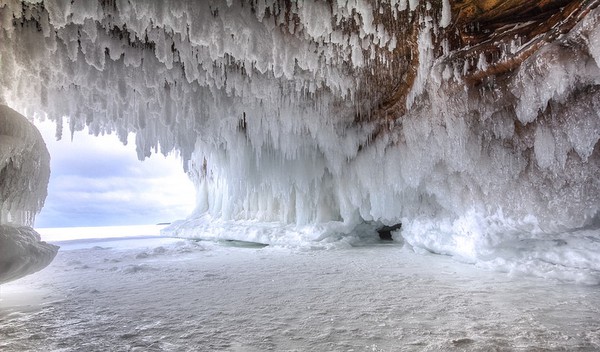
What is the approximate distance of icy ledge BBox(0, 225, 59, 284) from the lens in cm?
306

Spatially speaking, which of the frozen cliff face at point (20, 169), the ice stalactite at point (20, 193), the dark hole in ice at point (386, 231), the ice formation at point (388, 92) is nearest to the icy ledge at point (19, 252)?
the ice stalactite at point (20, 193)

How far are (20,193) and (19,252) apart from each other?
2.54 ft

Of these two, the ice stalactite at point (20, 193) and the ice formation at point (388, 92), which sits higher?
the ice formation at point (388, 92)

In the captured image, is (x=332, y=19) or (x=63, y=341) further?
(x=332, y=19)

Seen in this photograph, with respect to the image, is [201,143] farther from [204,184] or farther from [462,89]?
[462,89]

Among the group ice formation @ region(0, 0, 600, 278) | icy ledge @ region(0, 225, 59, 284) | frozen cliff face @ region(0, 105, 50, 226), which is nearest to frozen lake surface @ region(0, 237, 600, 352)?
icy ledge @ region(0, 225, 59, 284)

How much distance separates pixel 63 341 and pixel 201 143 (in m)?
7.77

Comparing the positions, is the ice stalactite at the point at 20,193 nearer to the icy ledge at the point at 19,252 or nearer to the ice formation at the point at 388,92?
the icy ledge at the point at 19,252

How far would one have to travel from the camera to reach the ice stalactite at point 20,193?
3.15 meters

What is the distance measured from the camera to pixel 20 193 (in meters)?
3.57

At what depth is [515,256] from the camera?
16.7 feet

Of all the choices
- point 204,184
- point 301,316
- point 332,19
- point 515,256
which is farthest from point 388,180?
point 204,184

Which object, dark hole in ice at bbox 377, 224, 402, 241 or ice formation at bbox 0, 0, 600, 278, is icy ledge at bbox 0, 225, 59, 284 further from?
dark hole in ice at bbox 377, 224, 402, 241

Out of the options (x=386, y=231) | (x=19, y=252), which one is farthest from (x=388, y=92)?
(x=386, y=231)
